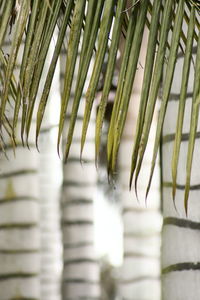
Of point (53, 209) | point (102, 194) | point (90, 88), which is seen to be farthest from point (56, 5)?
point (102, 194)

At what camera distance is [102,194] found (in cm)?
796

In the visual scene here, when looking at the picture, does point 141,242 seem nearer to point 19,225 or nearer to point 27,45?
point 19,225

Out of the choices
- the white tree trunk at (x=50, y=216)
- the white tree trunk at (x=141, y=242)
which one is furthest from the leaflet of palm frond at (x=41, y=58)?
the white tree trunk at (x=50, y=216)

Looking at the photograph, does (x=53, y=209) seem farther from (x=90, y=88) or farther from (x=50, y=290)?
(x=90, y=88)

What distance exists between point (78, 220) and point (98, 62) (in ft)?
7.75

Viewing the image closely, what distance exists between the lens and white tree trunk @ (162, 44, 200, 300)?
169 cm

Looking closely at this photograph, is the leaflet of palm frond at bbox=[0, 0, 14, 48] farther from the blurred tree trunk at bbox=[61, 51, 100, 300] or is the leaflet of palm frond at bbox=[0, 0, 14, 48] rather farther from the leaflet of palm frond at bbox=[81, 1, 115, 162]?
the blurred tree trunk at bbox=[61, 51, 100, 300]

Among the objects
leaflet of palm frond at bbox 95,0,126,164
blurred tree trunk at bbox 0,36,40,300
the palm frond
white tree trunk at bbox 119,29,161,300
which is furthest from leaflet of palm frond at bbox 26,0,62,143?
white tree trunk at bbox 119,29,161,300

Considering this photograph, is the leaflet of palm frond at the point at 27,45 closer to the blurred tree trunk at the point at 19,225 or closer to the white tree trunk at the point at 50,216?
the blurred tree trunk at the point at 19,225

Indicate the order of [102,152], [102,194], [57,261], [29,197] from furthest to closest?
[102,194] → [102,152] → [57,261] → [29,197]

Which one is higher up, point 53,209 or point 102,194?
point 102,194

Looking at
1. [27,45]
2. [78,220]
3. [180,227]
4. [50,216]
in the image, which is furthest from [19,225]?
[50,216]

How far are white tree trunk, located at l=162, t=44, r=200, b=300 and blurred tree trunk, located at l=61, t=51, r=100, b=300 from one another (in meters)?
1.96

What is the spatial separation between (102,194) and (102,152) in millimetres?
1149
